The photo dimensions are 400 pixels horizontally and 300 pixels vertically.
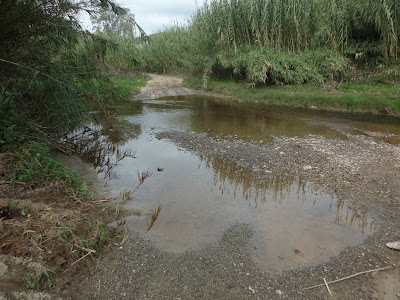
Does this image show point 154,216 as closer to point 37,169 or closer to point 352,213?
point 37,169

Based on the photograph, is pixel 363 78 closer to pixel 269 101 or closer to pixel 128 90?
pixel 269 101

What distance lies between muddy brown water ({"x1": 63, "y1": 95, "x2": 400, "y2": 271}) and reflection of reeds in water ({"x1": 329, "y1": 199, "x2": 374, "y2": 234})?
0.04 feet

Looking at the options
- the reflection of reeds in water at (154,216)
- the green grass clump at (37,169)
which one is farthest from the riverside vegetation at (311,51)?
the green grass clump at (37,169)

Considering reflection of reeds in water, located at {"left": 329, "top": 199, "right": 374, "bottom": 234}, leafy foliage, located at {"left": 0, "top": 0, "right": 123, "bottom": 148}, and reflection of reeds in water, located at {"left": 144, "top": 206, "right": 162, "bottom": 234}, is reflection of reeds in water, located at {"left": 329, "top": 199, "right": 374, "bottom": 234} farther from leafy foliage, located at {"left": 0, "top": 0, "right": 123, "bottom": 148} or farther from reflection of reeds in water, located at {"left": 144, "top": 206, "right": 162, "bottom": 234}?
leafy foliage, located at {"left": 0, "top": 0, "right": 123, "bottom": 148}

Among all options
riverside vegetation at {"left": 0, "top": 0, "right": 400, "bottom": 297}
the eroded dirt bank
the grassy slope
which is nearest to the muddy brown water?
the eroded dirt bank

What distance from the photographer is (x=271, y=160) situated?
649 centimetres

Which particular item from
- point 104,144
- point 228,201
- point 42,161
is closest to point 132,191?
point 42,161

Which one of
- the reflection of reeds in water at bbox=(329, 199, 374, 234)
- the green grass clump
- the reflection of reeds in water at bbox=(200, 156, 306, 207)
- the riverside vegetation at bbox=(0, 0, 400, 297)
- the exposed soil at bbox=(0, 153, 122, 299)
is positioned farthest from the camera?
the reflection of reeds in water at bbox=(200, 156, 306, 207)

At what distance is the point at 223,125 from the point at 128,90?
8658mm

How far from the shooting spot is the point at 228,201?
4855mm

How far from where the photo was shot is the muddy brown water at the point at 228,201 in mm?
3732

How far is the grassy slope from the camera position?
11.2 m

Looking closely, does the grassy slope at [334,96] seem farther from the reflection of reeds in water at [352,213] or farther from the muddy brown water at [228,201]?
the reflection of reeds in water at [352,213]

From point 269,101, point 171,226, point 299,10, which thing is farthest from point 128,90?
point 171,226
